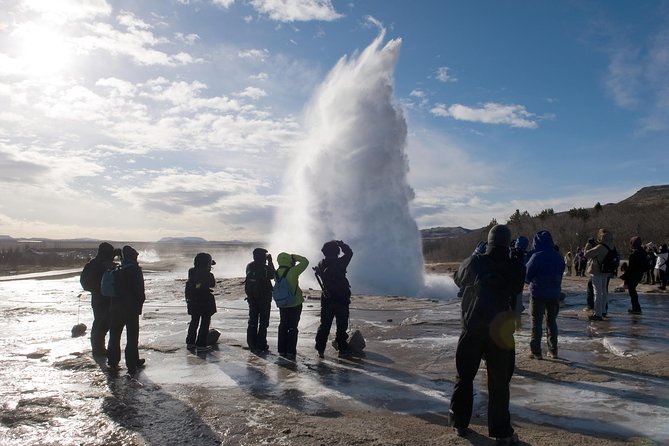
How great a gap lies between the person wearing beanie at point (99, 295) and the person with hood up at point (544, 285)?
671 cm

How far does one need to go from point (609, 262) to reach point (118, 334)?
9534 mm

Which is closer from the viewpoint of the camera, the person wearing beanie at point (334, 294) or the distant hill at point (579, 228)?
the person wearing beanie at point (334, 294)

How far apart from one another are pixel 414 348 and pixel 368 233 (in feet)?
51.6

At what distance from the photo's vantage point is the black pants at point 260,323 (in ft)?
28.5

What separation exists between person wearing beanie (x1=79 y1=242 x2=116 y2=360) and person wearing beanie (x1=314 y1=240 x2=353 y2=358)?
3.48 metres

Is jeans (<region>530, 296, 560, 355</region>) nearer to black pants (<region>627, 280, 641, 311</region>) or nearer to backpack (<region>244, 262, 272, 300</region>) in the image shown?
backpack (<region>244, 262, 272, 300</region>)

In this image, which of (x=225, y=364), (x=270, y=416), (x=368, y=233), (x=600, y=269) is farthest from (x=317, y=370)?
(x=368, y=233)

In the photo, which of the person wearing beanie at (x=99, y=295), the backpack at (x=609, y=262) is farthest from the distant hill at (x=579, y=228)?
the person wearing beanie at (x=99, y=295)

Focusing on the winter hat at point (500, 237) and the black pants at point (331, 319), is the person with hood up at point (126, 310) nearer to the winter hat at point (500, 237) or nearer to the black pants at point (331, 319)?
the black pants at point (331, 319)

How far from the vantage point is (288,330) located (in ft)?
27.3

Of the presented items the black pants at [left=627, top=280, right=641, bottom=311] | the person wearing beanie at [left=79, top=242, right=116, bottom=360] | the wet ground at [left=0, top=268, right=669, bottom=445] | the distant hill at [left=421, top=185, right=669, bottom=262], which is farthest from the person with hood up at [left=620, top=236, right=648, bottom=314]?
the distant hill at [left=421, top=185, right=669, bottom=262]

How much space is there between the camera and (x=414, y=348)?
8953 millimetres

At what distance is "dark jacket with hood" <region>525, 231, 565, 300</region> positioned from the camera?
7699 mm

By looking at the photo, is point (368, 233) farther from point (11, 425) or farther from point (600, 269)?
point (11, 425)
